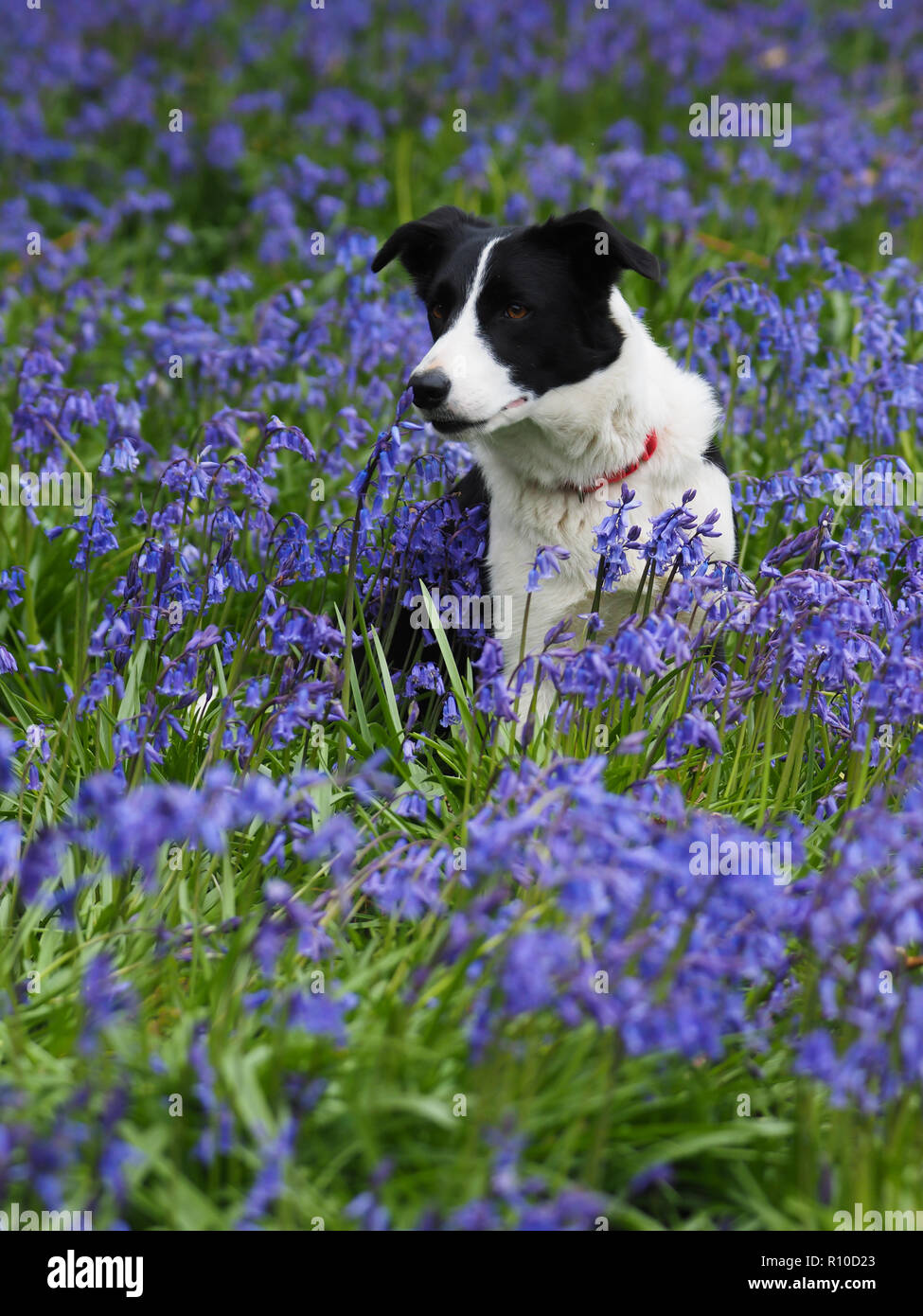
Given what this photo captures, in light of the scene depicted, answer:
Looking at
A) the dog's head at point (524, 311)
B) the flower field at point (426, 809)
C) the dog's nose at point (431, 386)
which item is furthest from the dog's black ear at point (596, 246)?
the flower field at point (426, 809)

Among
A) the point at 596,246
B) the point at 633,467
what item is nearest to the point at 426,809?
the point at 633,467

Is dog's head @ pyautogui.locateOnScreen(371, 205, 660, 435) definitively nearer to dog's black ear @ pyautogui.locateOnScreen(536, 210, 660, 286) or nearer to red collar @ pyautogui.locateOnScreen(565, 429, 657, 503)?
dog's black ear @ pyautogui.locateOnScreen(536, 210, 660, 286)

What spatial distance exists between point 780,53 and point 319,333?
7.30 meters

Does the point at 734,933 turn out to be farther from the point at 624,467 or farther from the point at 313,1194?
the point at 624,467

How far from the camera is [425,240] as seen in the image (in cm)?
448

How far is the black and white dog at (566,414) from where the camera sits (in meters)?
4.04

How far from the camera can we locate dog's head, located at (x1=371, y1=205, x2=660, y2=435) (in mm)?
3859

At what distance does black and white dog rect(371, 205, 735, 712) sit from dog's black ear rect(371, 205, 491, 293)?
0.12 m

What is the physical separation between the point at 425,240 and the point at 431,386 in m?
0.98

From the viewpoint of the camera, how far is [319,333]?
5590mm

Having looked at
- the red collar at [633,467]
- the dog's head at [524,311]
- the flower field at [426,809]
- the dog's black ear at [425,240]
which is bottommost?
the flower field at [426,809]

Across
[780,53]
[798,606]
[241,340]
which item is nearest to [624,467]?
[798,606]

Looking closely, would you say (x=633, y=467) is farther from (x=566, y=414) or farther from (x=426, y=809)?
(x=426, y=809)

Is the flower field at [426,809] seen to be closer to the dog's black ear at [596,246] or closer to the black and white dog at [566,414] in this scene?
the black and white dog at [566,414]
